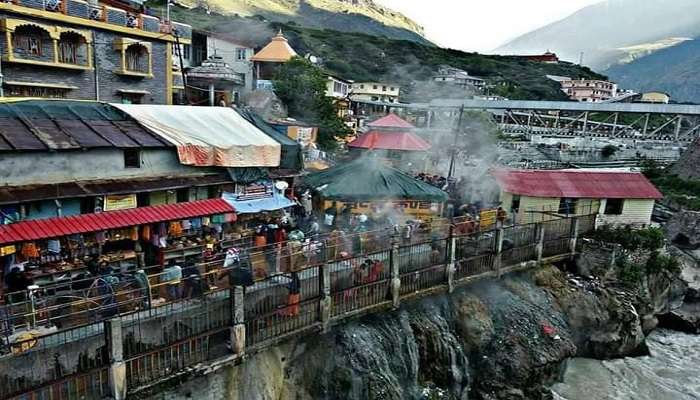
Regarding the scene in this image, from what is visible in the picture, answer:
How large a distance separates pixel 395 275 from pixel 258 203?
563 cm

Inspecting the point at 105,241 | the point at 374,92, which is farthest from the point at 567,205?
the point at 374,92

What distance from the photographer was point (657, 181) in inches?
1678

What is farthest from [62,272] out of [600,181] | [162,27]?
[600,181]

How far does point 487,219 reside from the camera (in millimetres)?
21578

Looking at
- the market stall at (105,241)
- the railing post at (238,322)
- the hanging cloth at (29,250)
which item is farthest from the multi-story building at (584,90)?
the hanging cloth at (29,250)

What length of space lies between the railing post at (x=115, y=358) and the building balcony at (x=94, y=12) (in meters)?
15.0

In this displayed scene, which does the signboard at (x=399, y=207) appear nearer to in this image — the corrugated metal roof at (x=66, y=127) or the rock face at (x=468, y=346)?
the rock face at (x=468, y=346)

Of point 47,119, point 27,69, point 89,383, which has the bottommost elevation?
point 89,383

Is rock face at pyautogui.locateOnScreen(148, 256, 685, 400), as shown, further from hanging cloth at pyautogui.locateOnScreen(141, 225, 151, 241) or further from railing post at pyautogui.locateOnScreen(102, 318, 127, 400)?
hanging cloth at pyautogui.locateOnScreen(141, 225, 151, 241)

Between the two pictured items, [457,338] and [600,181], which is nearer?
[457,338]

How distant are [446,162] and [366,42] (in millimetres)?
83985

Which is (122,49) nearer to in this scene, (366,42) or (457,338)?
(457,338)

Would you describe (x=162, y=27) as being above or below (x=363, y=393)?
above

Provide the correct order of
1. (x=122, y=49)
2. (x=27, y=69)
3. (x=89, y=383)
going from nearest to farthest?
(x=89, y=383), (x=27, y=69), (x=122, y=49)
